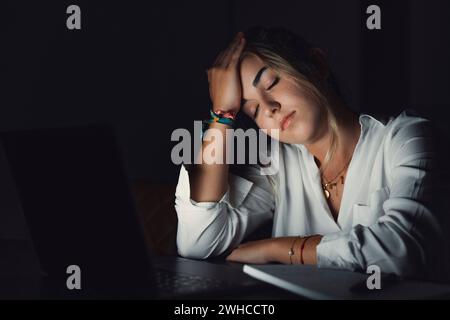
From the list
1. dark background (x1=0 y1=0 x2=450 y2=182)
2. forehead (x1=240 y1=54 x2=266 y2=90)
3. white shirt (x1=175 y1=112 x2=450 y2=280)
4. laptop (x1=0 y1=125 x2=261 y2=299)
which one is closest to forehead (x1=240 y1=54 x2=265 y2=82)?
forehead (x1=240 y1=54 x2=266 y2=90)

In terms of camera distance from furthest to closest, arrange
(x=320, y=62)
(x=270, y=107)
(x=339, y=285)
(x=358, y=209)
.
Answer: (x=320, y=62) < (x=270, y=107) < (x=358, y=209) < (x=339, y=285)

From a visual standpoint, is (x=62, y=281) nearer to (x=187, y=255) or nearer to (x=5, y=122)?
(x=187, y=255)

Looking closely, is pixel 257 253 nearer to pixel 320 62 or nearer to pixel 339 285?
pixel 339 285

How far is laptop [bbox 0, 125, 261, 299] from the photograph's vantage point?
99 cm

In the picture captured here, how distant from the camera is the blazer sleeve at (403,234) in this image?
1.36m

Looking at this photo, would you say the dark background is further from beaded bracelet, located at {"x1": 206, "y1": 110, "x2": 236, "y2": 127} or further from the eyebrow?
the eyebrow

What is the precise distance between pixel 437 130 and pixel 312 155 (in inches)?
14.7

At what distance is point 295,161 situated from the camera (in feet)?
6.29

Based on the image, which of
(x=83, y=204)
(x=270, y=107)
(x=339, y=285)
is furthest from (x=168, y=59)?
(x=339, y=285)

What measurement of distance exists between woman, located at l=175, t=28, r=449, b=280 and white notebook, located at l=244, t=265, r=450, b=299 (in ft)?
1.76

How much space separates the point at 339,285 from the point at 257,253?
496 millimetres

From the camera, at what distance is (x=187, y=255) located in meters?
1.68
